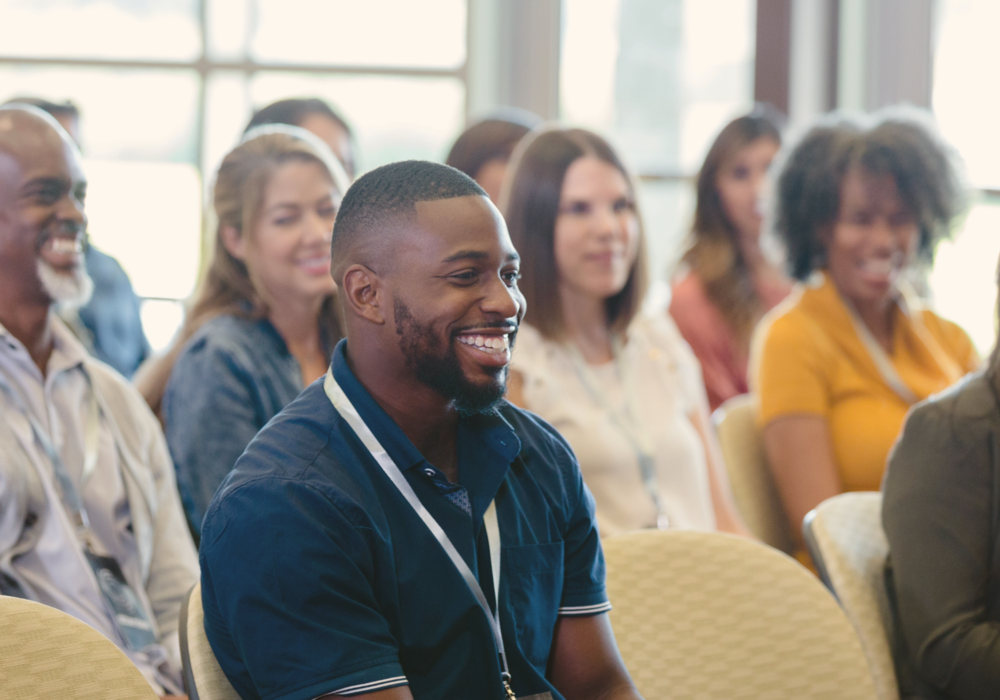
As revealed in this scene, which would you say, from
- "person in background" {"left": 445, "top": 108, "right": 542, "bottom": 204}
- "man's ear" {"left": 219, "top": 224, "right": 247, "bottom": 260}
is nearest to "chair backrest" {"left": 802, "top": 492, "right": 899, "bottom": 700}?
"man's ear" {"left": 219, "top": 224, "right": 247, "bottom": 260}

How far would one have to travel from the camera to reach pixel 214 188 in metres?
2.29

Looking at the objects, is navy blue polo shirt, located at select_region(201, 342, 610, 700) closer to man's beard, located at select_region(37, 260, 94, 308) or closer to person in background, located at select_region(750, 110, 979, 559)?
man's beard, located at select_region(37, 260, 94, 308)

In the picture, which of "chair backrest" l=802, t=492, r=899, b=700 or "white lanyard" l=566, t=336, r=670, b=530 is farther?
"white lanyard" l=566, t=336, r=670, b=530

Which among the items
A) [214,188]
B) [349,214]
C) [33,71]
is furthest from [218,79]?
[349,214]

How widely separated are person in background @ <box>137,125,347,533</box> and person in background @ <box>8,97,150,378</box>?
830 mm

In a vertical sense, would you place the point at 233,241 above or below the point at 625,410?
above

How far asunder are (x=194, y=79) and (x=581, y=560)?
11.9 ft

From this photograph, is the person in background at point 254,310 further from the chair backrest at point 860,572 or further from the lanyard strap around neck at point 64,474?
the chair backrest at point 860,572

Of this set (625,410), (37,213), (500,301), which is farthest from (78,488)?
(625,410)

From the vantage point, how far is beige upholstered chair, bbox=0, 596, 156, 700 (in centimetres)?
109

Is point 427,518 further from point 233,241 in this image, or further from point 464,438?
point 233,241

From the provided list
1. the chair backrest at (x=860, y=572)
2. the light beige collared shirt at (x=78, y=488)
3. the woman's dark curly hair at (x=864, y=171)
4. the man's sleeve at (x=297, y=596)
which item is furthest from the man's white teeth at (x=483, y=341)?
the woman's dark curly hair at (x=864, y=171)

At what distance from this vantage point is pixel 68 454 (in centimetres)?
181

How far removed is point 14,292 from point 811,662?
145cm
